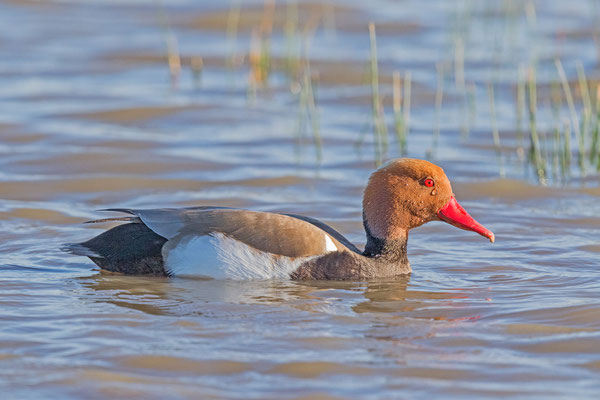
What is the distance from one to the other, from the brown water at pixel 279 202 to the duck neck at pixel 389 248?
0.21 m

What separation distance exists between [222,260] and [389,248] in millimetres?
1247

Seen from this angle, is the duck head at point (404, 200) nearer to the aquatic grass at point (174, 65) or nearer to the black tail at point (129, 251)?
the black tail at point (129, 251)

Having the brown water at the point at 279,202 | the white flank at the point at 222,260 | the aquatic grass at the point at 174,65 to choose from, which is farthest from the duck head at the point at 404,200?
the aquatic grass at the point at 174,65

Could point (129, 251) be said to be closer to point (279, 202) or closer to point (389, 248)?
point (389, 248)

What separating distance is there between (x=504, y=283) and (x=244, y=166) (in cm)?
430

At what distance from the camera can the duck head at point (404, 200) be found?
7.76 meters

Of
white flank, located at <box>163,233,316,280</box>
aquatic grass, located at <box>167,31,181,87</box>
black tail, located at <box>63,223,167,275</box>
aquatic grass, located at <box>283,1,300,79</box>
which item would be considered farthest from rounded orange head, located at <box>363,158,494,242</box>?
aquatic grass, located at <box>167,31,181,87</box>

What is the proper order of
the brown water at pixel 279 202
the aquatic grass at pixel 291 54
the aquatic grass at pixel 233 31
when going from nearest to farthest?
1. the brown water at pixel 279 202
2. the aquatic grass at pixel 291 54
3. the aquatic grass at pixel 233 31

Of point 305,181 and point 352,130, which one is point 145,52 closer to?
point 352,130

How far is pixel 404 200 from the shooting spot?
25.5 ft

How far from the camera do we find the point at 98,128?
41.7 ft

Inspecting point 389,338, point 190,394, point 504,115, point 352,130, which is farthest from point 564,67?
point 190,394

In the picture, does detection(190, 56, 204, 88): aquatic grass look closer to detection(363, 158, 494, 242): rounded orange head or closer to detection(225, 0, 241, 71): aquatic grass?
detection(225, 0, 241, 71): aquatic grass

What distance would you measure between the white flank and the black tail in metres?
0.09
